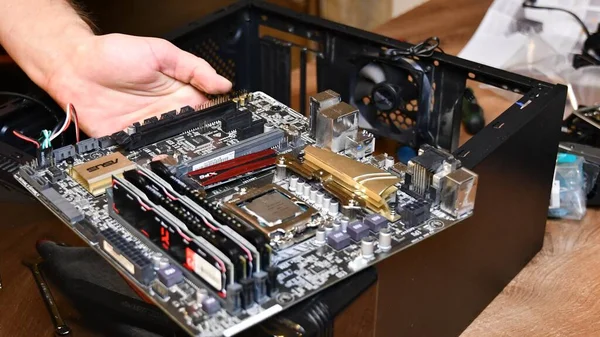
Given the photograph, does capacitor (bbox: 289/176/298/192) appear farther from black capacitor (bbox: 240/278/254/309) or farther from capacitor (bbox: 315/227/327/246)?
black capacitor (bbox: 240/278/254/309)

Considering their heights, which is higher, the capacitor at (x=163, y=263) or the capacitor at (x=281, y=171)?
the capacitor at (x=281, y=171)

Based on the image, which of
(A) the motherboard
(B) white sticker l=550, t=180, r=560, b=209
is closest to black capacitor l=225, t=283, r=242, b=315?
(A) the motherboard

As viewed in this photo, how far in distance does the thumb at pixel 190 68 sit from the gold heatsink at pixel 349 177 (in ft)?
0.88

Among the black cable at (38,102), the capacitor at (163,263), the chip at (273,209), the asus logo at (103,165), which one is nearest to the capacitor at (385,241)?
the chip at (273,209)

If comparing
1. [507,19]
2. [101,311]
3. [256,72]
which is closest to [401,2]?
[507,19]

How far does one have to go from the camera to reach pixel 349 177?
95cm

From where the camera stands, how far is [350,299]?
0.83 m

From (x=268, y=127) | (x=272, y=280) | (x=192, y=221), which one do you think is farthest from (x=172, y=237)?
(x=268, y=127)

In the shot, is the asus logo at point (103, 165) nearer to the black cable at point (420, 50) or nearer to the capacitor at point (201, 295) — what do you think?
the capacitor at point (201, 295)

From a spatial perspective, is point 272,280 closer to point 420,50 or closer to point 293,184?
point 293,184

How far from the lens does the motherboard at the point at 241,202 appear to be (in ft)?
2.64

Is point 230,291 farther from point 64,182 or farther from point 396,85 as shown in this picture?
point 396,85

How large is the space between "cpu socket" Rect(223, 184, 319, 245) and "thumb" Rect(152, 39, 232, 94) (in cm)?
32

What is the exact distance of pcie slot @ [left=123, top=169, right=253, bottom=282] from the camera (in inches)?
31.1
